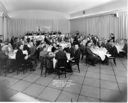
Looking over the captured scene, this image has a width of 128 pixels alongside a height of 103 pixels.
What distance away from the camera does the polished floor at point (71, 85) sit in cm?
279

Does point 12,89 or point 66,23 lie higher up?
point 66,23

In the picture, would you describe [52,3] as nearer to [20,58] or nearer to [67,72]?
[20,58]

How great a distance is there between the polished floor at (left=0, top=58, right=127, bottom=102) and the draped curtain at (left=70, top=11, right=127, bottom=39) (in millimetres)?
4451

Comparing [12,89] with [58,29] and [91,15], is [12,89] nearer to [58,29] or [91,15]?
[91,15]

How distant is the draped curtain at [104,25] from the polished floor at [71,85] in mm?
4451

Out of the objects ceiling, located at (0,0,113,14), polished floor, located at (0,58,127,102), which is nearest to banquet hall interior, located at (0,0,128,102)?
polished floor, located at (0,58,127,102)

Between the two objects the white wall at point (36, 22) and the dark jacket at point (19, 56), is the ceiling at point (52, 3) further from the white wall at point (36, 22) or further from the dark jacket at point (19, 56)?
the dark jacket at point (19, 56)

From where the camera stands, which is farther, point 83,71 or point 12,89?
point 83,71

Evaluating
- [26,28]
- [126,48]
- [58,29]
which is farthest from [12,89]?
[58,29]

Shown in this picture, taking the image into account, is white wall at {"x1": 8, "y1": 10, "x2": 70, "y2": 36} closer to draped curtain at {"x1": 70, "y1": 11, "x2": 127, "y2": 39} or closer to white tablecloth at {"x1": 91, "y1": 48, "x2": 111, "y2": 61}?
draped curtain at {"x1": 70, "y1": 11, "x2": 127, "y2": 39}

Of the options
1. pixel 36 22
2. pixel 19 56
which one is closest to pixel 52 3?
pixel 36 22

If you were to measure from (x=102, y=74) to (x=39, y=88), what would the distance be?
7.52ft

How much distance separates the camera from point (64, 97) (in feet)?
9.13

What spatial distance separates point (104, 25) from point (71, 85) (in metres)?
7.11
